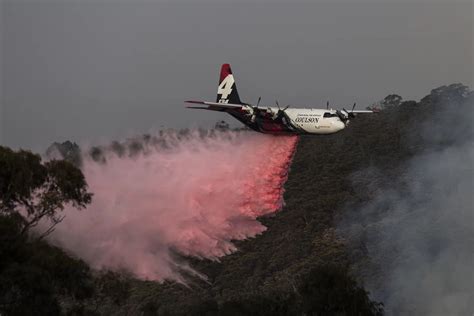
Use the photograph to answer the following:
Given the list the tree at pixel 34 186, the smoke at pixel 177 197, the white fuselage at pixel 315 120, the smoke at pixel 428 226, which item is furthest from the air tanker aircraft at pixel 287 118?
the smoke at pixel 428 226

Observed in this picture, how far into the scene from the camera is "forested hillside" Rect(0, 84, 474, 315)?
142ft

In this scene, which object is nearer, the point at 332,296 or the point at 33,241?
the point at 33,241

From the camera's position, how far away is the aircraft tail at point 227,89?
237 feet

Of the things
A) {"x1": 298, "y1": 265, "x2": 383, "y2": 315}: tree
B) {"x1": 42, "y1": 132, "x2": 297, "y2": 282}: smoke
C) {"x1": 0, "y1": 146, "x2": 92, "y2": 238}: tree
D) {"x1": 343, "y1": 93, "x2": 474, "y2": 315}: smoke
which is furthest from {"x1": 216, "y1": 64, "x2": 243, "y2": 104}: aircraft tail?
{"x1": 0, "y1": 146, "x2": 92, "y2": 238}: tree

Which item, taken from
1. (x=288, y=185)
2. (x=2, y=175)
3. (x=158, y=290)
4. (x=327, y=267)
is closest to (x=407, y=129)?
(x=288, y=185)

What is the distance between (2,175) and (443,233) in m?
61.7

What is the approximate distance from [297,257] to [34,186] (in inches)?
2421

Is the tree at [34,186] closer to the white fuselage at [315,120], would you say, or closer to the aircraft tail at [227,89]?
the white fuselage at [315,120]

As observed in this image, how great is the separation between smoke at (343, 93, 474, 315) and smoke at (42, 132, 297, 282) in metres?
22.5

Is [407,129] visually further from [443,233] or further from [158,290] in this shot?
[158,290]

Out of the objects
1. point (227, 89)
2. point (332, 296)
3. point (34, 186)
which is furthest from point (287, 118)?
point (34, 186)

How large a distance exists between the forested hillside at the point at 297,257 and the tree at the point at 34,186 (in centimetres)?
32

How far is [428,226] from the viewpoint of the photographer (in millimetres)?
99312

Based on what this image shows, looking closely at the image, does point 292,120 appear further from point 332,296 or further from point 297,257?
point 297,257
